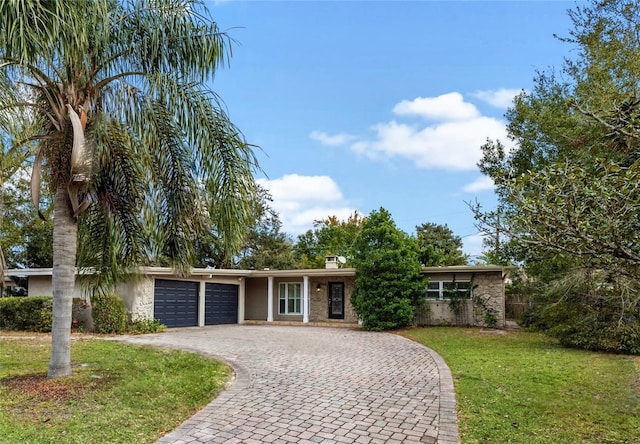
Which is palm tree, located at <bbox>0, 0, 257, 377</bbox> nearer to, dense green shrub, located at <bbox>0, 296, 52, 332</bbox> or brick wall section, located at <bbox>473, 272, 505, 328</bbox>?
dense green shrub, located at <bbox>0, 296, 52, 332</bbox>

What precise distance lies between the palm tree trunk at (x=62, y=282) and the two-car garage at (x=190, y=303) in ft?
33.0

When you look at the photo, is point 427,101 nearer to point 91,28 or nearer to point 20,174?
point 91,28

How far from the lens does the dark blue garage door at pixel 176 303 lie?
16594 millimetres

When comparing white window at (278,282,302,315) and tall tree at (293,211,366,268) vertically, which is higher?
tall tree at (293,211,366,268)

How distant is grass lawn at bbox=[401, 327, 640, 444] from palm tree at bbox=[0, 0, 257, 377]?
4119 mm

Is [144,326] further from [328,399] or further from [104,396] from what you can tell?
[328,399]

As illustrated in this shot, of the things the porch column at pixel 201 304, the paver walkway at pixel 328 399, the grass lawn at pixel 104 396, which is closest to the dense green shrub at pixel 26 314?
the porch column at pixel 201 304

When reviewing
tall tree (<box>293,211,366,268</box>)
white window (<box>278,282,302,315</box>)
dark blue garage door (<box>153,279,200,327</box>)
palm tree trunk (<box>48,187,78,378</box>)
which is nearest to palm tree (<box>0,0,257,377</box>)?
palm tree trunk (<box>48,187,78,378</box>)

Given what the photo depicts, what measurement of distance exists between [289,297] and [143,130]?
15.3 metres

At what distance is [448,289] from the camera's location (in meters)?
17.8

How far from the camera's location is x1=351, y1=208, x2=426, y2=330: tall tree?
16.0 metres

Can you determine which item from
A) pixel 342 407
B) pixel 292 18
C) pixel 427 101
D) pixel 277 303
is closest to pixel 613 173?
pixel 342 407

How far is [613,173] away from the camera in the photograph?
150 inches

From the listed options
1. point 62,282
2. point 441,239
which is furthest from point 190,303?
point 441,239
